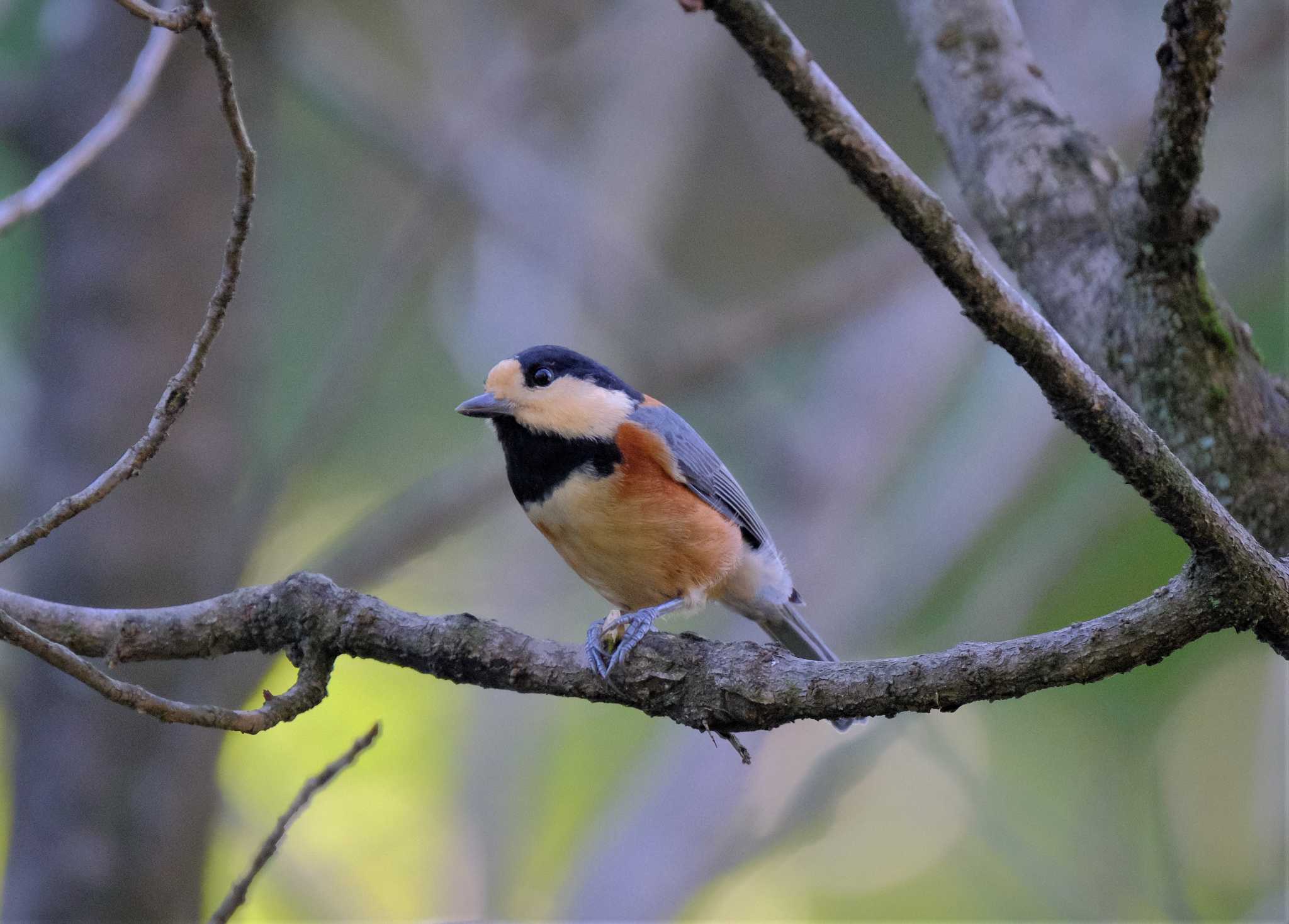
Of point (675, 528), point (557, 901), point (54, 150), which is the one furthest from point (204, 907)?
point (54, 150)

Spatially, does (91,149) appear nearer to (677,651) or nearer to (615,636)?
(615,636)

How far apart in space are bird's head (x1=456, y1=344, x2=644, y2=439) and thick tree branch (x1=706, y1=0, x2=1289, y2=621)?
1.76 meters

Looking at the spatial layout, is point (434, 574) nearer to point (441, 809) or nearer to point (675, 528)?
point (441, 809)

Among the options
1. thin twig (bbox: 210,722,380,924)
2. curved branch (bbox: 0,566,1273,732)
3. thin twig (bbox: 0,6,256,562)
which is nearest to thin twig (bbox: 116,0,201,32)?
thin twig (bbox: 0,6,256,562)

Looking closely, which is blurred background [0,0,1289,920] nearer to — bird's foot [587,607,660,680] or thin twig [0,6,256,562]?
bird's foot [587,607,660,680]

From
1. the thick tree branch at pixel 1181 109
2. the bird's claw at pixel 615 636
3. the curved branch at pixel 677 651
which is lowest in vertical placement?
the curved branch at pixel 677 651

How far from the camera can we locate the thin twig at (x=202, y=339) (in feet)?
6.69

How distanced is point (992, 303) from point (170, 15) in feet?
5.33

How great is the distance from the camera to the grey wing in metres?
3.86

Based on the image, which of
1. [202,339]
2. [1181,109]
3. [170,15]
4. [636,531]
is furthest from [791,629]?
[170,15]

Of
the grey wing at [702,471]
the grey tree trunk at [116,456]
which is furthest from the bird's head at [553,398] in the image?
the grey tree trunk at [116,456]

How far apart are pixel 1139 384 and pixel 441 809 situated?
7.45m

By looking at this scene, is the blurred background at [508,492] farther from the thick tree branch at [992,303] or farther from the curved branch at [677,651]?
the thick tree branch at [992,303]

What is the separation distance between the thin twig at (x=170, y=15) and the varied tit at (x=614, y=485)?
5.58 ft
